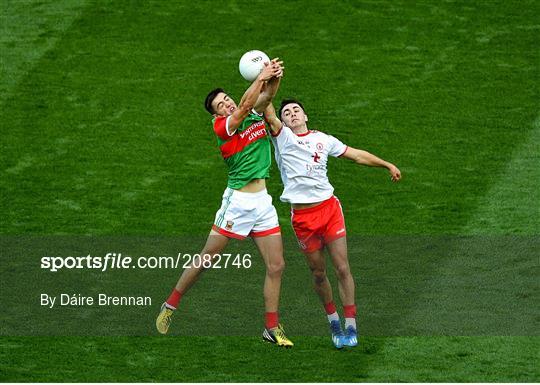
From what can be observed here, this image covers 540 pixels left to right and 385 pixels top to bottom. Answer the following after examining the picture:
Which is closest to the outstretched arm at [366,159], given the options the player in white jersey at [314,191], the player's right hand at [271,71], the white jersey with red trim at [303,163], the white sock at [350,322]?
the player in white jersey at [314,191]

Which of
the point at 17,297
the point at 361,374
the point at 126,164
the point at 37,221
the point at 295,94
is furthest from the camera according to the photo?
the point at 295,94

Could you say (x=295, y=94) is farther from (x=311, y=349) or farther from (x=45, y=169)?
(x=311, y=349)

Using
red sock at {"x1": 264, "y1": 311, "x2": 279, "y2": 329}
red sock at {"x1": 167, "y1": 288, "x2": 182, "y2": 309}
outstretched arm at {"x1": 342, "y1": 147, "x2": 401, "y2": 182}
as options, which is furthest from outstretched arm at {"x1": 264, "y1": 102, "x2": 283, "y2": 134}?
red sock at {"x1": 167, "y1": 288, "x2": 182, "y2": 309}

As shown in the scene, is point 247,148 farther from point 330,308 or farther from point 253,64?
point 330,308

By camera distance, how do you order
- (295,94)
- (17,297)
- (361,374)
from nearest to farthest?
(361,374) < (17,297) < (295,94)

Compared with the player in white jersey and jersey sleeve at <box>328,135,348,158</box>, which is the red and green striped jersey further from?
jersey sleeve at <box>328,135,348,158</box>

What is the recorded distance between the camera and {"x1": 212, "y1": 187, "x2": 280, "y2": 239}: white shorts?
13.2m

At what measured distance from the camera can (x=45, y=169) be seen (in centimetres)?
1748

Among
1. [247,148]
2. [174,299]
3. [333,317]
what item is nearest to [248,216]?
[247,148]

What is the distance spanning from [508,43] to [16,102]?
244 inches

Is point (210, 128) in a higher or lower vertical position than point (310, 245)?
lower

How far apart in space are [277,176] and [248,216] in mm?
4345

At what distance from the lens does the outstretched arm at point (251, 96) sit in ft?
41.7

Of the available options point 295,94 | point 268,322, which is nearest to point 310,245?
point 268,322
